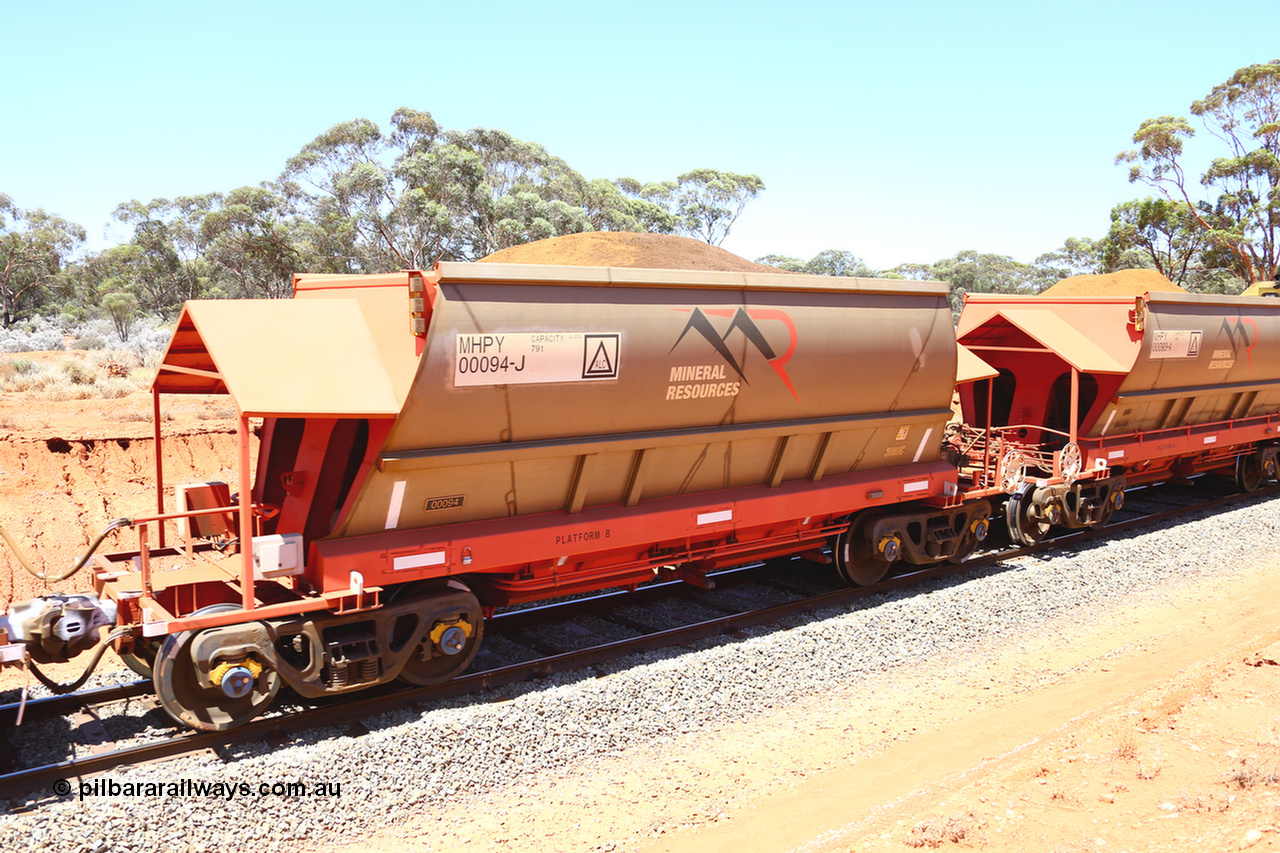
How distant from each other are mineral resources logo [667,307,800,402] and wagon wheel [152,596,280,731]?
4.36 m

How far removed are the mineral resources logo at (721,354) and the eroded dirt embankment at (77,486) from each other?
29.6 ft

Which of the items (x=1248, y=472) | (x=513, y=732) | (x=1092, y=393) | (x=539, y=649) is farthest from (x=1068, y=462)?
(x=513, y=732)

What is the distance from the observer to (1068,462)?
12977mm

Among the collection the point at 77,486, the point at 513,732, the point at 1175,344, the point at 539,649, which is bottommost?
the point at 513,732

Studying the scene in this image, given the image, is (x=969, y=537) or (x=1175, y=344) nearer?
(x=969, y=537)

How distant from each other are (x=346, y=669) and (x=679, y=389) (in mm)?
3925

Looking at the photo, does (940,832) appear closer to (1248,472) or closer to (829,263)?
(1248,472)

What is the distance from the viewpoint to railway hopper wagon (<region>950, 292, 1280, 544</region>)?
42.9 feet

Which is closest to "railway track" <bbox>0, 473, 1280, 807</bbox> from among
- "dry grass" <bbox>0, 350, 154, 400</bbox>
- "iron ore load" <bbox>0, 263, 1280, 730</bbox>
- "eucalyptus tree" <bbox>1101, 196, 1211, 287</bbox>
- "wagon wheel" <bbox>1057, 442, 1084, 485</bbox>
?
"iron ore load" <bbox>0, 263, 1280, 730</bbox>

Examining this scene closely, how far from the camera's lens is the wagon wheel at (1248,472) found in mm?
17672

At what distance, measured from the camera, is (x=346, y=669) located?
736 centimetres

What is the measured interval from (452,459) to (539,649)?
2562mm

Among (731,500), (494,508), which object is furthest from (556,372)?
(731,500)

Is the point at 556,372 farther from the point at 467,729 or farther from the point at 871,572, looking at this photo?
the point at 871,572
